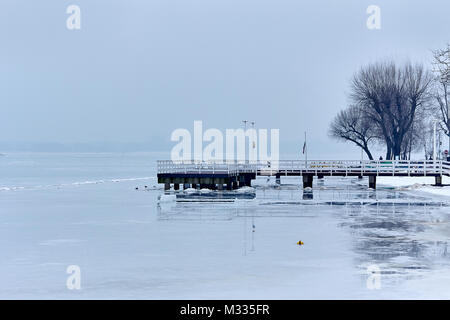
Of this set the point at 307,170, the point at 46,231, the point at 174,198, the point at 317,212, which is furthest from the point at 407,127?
the point at 46,231

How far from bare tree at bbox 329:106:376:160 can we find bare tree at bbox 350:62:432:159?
241 inches

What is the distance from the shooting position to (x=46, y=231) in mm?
32656

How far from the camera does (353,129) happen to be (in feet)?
365

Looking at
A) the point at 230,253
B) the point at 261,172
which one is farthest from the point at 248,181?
the point at 230,253

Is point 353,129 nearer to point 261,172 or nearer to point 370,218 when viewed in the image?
point 261,172

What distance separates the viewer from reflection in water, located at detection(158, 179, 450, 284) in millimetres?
22984

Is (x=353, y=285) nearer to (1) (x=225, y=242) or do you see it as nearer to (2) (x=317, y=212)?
(1) (x=225, y=242)

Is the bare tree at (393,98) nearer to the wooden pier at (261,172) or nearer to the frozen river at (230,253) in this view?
the wooden pier at (261,172)

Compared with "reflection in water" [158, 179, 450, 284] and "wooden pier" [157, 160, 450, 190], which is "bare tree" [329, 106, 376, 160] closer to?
"wooden pier" [157, 160, 450, 190]

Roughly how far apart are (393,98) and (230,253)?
7601 cm

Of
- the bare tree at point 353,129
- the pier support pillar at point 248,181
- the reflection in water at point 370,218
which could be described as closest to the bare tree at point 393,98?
the bare tree at point 353,129

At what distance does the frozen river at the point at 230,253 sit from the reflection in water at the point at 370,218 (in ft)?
0.18

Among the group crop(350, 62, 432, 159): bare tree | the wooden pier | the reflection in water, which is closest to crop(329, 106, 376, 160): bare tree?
crop(350, 62, 432, 159): bare tree

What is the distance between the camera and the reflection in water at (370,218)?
2298 cm
